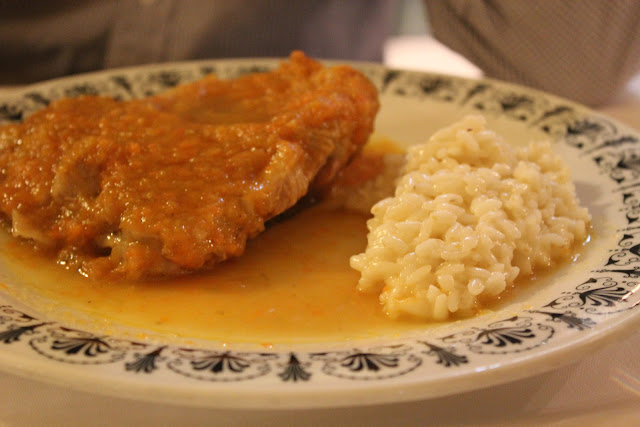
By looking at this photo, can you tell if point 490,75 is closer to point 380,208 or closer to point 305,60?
point 305,60

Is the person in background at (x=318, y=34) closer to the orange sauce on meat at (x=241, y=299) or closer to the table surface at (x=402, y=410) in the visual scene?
the orange sauce on meat at (x=241, y=299)

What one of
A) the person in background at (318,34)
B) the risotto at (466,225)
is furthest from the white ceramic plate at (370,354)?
the person in background at (318,34)

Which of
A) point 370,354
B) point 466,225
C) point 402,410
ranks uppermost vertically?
point 466,225

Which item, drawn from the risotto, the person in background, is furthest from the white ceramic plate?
the person in background

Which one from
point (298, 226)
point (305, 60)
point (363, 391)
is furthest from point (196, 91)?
point (363, 391)

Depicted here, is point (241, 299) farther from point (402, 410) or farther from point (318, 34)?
point (318, 34)

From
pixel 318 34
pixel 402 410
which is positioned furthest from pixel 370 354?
pixel 318 34

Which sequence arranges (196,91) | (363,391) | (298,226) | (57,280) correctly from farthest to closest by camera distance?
(196,91)
(298,226)
(57,280)
(363,391)
